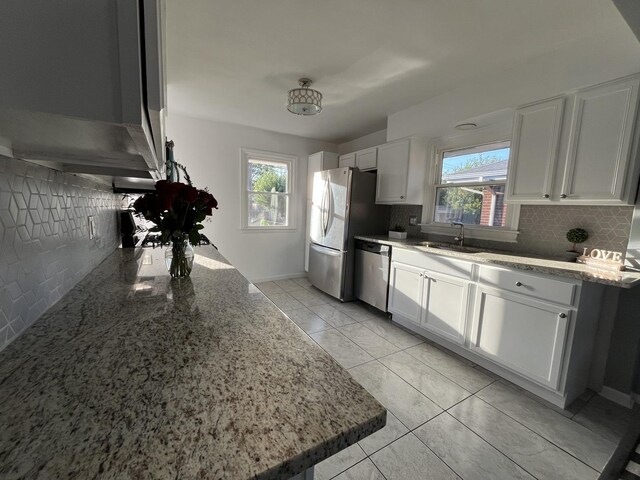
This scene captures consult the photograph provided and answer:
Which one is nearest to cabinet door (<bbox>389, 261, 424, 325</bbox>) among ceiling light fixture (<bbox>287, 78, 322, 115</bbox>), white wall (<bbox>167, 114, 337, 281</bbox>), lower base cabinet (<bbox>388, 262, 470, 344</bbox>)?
lower base cabinet (<bbox>388, 262, 470, 344</bbox>)

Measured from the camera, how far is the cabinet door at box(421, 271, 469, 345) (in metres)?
2.15

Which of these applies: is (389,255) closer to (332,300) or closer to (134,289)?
(332,300)

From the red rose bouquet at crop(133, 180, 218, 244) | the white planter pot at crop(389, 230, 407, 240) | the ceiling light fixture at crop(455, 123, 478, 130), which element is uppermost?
the ceiling light fixture at crop(455, 123, 478, 130)

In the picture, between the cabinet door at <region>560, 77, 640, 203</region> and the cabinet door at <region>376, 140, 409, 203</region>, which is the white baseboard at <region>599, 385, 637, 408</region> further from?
the cabinet door at <region>376, 140, 409, 203</region>

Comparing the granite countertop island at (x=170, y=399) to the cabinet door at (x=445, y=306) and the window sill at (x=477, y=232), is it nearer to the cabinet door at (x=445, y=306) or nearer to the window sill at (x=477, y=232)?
the cabinet door at (x=445, y=306)

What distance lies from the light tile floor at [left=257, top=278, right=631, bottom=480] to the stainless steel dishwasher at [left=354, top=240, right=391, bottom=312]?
690 millimetres

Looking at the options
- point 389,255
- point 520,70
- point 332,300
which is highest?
point 520,70

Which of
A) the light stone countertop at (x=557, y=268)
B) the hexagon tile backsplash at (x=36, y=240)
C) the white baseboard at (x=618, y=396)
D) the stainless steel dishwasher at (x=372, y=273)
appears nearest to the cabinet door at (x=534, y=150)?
the light stone countertop at (x=557, y=268)

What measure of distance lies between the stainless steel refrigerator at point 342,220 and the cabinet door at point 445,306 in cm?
116

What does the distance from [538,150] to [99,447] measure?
2.74 metres

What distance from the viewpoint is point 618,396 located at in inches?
70.1

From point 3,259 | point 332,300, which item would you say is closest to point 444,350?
point 332,300

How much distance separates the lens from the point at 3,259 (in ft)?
2.02

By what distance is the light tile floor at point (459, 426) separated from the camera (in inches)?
50.6
